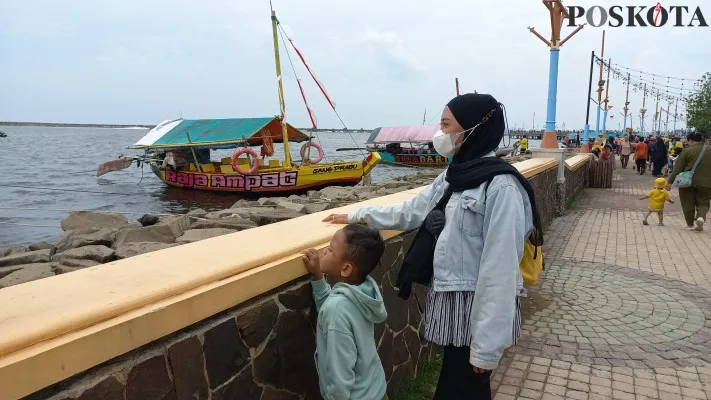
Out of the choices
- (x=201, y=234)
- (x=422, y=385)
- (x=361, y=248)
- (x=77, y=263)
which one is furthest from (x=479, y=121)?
(x=77, y=263)

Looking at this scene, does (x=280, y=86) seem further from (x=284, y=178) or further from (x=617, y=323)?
(x=617, y=323)

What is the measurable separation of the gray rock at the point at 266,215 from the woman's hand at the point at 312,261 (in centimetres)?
221

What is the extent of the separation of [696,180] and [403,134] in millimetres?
33586

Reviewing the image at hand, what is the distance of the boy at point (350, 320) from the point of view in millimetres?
2047

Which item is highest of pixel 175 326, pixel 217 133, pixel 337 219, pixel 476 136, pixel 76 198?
pixel 476 136

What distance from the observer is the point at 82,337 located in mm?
1407

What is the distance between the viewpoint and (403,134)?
41.8 m

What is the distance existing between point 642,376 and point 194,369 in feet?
10.8

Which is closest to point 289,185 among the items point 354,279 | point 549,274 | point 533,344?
point 549,274

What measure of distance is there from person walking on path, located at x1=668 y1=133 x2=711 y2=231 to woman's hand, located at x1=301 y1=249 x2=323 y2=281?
8439mm

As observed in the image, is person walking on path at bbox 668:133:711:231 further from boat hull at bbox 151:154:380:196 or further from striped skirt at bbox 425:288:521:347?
boat hull at bbox 151:154:380:196

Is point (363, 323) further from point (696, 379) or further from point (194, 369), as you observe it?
point (696, 379)

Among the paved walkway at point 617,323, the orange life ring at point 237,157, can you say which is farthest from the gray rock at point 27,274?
the orange life ring at point 237,157

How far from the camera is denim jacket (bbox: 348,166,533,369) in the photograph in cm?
195
